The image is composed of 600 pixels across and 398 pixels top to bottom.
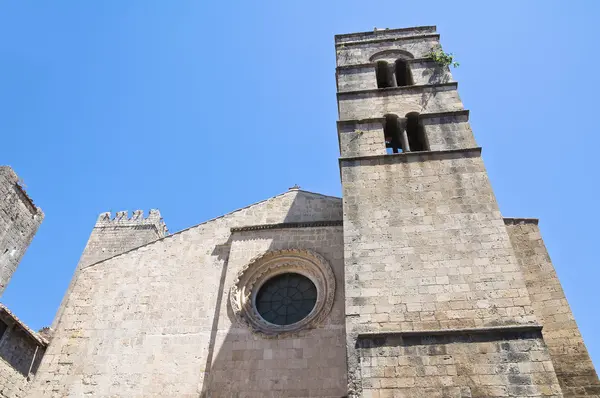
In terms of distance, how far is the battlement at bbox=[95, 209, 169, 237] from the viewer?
20.0 metres

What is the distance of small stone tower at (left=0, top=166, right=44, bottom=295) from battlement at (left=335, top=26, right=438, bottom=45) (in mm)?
9066

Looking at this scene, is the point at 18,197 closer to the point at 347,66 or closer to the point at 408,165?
the point at 347,66

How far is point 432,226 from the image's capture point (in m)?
7.09

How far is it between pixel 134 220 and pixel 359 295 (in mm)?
16051

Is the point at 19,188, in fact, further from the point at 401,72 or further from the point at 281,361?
the point at 401,72

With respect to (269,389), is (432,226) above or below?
above

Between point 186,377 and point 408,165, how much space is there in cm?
531

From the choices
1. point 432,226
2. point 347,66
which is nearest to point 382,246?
point 432,226

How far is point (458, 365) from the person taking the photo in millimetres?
5441

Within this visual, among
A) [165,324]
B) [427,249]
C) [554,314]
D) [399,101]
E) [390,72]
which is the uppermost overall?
[390,72]

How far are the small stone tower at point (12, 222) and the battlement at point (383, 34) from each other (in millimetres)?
9066

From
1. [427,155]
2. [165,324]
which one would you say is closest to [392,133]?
[427,155]

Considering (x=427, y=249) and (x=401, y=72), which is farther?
(x=401, y=72)

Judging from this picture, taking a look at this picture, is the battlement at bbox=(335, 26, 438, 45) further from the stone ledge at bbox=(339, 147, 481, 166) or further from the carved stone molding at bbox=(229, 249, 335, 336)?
the carved stone molding at bbox=(229, 249, 335, 336)
